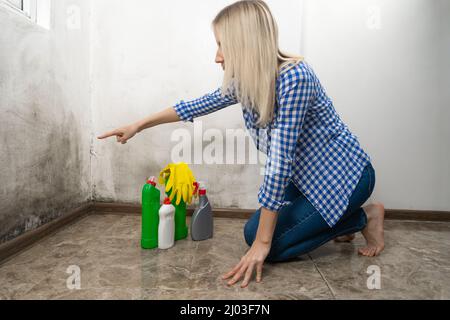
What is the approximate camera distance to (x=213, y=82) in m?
1.66

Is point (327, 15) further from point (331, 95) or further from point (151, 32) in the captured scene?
point (151, 32)

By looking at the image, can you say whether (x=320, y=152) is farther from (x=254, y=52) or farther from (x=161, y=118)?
(x=161, y=118)

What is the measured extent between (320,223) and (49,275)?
0.86 m

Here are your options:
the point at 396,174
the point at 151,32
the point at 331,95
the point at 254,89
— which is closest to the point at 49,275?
the point at 254,89

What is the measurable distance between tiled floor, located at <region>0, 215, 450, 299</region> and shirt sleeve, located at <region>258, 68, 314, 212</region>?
28 centimetres

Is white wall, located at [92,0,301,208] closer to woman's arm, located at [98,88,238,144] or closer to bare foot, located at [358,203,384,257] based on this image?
woman's arm, located at [98,88,238,144]

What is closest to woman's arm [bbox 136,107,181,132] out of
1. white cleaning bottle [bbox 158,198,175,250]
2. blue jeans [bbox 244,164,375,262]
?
white cleaning bottle [bbox 158,198,175,250]

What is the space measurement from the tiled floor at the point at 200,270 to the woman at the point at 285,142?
3.0 inches

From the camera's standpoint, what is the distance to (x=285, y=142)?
89 centimetres

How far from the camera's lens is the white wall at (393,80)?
1.67 meters

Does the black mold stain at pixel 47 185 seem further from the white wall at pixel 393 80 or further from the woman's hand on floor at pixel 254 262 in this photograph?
the white wall at pixel 393 80

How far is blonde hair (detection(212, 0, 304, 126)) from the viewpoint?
928 mm

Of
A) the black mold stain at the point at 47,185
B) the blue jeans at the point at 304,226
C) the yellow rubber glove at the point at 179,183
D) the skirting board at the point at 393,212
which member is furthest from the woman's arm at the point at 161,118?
the skirting board at the point at 393,212

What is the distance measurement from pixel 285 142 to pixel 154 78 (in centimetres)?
104
